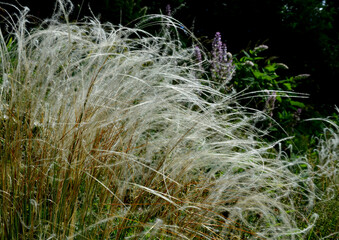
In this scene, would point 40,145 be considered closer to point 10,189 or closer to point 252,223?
point 10,189

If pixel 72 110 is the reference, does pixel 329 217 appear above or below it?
below

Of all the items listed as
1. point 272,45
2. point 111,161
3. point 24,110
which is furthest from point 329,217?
point 272,45

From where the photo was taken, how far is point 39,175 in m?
1.44

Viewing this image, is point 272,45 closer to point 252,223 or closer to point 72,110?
point 252,223

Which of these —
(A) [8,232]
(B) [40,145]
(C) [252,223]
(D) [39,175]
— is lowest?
(C) [252,223]

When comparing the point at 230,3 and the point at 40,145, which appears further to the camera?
the point at 230,3

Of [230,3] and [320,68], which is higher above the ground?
[230,3]

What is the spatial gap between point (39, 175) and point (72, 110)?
316mm

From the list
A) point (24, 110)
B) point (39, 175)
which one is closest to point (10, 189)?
point (39, 175)

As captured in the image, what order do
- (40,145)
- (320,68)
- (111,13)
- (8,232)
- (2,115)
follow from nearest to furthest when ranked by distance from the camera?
(8,232)
(40,145)
(2,115)
(111,13)
(320,68)

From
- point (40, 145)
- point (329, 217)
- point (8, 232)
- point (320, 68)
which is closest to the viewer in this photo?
point (8, 232)

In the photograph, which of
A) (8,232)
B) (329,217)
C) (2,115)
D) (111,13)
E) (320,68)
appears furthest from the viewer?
(320,68)

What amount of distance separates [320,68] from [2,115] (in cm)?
830

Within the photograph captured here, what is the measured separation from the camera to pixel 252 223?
2.02 meters
